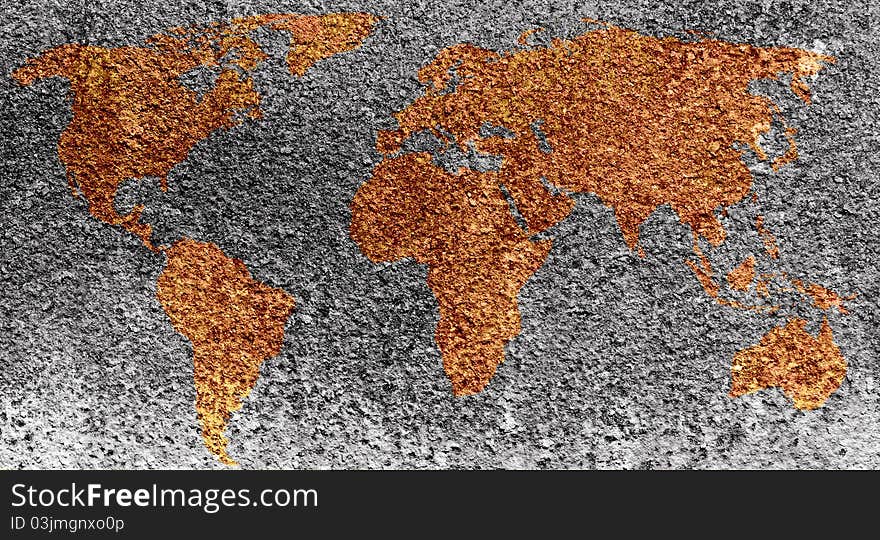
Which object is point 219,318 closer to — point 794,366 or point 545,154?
point 545,154

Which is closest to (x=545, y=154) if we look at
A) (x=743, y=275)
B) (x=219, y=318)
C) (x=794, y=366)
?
(x=743, y=275)

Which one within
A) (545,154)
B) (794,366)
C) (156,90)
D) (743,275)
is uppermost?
(156,90)

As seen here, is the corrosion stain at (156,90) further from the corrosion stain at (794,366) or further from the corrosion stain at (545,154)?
the corrosion stain at (794,366)

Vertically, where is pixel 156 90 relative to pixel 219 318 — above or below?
above

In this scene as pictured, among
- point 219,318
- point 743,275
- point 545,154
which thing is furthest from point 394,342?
point 743,275

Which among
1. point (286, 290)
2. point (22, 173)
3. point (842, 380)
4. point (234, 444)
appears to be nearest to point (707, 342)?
point (842, 380)

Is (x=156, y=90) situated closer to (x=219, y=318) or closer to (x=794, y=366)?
(x=219, y=318)
